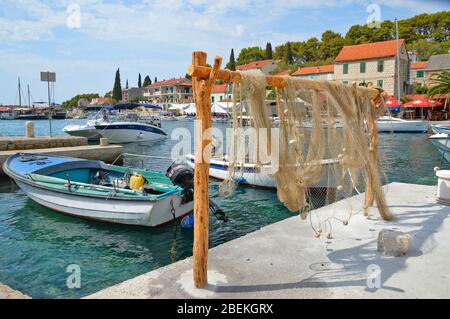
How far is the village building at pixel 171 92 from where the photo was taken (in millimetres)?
84875

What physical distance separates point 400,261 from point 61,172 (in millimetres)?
9001

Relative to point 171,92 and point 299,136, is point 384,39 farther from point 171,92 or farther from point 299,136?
point 299,136

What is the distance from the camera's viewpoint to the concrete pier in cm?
362

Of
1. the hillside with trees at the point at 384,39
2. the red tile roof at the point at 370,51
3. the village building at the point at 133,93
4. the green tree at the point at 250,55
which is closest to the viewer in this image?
the red tile roof at the point at 370,51

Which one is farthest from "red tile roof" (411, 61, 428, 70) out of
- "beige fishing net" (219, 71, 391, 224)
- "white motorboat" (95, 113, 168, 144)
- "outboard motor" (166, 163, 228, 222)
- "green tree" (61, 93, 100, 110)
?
"green tree" (61, 93, 100, 110)

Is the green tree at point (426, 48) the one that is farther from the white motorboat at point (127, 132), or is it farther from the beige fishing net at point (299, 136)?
the beige fishing net at point (299, 136)

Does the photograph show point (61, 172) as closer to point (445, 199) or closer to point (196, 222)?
point (196, 222)

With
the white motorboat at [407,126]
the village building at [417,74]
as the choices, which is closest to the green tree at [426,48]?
the village building at [417,74]

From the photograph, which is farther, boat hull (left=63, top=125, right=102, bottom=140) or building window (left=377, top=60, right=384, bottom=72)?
building window (left=377, top=60, right=384, bottom=72)

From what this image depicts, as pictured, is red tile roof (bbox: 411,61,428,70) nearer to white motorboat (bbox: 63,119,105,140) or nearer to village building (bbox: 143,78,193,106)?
village building (bbox: 143,78,193,106)

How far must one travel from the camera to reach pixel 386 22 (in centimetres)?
6794

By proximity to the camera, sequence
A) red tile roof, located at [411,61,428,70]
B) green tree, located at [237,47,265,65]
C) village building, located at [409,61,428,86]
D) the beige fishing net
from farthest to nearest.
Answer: green tree, located at [237,47,265,65] < red tile roof, located at [411,61,428,70] < village building, located at [409,61,428,86] < the beige fishing net

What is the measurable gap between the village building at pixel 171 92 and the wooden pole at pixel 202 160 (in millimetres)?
79812
